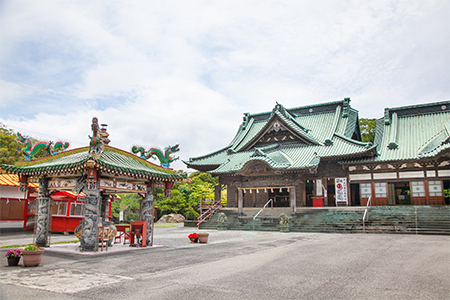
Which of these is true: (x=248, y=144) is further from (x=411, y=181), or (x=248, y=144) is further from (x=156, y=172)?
(x=156, y=172)

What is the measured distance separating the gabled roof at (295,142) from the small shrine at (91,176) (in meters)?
13.5

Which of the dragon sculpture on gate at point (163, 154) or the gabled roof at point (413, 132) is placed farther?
the gabled roof at point (413, 132)

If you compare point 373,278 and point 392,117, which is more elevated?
point 392,117

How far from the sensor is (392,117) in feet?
103

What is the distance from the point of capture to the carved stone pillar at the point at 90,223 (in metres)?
12.3

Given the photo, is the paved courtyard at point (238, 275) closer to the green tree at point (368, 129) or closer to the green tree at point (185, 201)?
the green tree at point (185, 201)

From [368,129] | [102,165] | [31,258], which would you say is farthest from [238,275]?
[368,129]

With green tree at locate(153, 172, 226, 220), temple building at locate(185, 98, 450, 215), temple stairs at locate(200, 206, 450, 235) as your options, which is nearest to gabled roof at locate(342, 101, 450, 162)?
temple building at locate(185, 98, 450, 215)

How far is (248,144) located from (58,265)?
2541cm

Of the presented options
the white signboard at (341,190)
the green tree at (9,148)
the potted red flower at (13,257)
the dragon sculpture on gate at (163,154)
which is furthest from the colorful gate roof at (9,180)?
the white signboard at (341,190)

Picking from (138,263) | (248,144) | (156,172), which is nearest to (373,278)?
(138,263)

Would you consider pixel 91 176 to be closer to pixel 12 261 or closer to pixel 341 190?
pixel 12 261

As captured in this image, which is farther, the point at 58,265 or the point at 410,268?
the point at 58,265

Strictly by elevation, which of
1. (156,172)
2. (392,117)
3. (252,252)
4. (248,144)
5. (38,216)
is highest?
(392,117)
